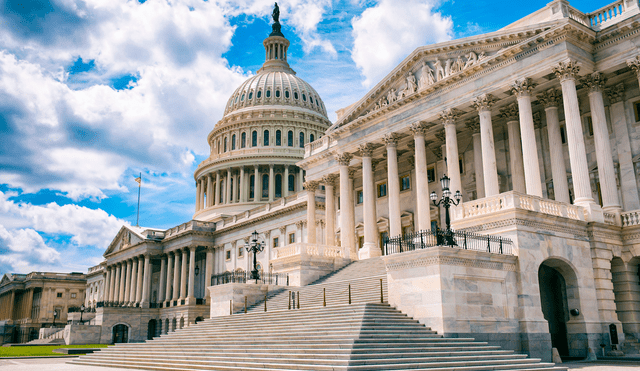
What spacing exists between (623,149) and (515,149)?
266 inches

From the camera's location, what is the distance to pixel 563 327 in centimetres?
2977

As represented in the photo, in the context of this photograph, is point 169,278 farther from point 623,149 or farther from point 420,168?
point 623,149

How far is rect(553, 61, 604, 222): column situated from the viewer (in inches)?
1219

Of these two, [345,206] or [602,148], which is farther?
[345,206]

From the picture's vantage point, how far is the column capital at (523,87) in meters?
34.6

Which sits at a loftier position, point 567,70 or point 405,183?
point 567,70

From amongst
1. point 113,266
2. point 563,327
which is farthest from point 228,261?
point 563,327

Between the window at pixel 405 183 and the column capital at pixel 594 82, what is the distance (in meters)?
18.1

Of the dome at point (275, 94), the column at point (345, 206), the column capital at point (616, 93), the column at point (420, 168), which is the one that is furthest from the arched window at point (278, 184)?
the column capital at point (616, 93)

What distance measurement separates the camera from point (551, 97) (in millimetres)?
36312

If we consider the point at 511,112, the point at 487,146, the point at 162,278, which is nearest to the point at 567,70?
the point at 487,146

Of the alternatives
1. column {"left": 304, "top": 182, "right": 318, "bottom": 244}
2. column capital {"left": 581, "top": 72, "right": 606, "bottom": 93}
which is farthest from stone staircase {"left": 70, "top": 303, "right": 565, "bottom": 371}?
column {"left": 304, "top": 182, "right": 318, "bottom": 244}

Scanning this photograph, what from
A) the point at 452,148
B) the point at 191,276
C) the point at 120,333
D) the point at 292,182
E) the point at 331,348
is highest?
the point at 292,182

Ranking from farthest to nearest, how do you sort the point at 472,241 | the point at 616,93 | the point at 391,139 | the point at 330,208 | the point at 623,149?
1. the point at 330,208
2. the point at 391,139
3. the point at 616,93
4. the point at 623,149
5. the point at 472,241
